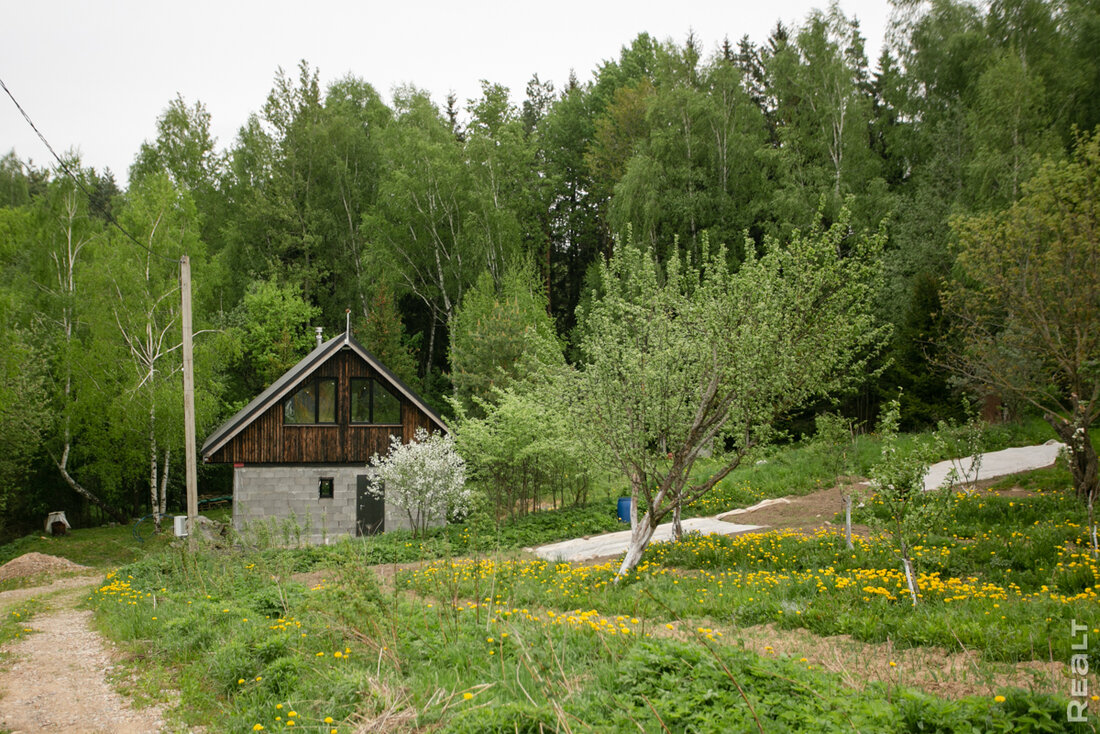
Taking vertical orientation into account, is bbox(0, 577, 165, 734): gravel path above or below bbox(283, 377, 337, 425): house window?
below

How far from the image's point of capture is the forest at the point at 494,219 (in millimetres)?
22562

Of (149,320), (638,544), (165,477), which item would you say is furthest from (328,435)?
(638,544)

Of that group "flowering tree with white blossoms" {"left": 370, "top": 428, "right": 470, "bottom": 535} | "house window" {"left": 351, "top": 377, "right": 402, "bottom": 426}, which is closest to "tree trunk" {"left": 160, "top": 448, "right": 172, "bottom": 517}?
"house window" {"left": 351, "top": 377, "right": 402, "bottom": 426}

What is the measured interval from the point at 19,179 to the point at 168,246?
27831 millimetres

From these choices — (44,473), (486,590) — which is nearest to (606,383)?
(486,590)

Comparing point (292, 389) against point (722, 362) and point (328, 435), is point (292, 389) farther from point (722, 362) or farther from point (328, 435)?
point (722, 362)

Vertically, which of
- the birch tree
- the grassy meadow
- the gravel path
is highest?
the birch tree

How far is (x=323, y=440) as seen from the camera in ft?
68.2

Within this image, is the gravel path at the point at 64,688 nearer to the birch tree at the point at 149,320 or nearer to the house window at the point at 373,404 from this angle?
the house window at the point at 373,404

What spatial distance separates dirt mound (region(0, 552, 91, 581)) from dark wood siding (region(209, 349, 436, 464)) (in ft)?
14.2

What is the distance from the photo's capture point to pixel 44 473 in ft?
88.0

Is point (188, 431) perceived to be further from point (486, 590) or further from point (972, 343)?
point (972, 343)

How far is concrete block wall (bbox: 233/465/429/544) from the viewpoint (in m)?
20.2

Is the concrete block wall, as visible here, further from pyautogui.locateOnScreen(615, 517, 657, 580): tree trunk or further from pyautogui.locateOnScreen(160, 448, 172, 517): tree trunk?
pyautogui.locateOnScreen(615, 517, 657, 580): tree trunk
